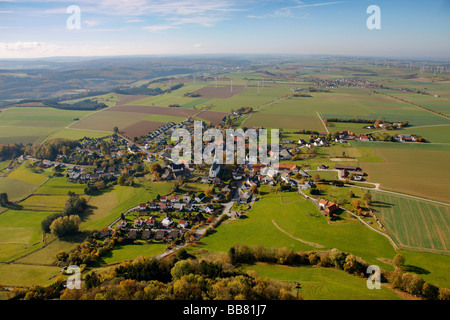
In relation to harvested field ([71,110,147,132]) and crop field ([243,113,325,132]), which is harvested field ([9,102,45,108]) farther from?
crop field ([243,113,325,132])

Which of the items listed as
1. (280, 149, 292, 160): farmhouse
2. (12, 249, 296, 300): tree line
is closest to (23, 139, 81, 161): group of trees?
(12, 249, 296, 300): tree line

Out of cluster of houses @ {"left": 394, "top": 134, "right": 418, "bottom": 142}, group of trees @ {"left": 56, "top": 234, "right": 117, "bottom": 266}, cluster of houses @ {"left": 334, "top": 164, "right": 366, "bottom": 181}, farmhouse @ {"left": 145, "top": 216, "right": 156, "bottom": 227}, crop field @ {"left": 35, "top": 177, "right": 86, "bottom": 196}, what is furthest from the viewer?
cluster of houses @ {"left": 394, "top": 134, "right": 418, "bottom": 142}

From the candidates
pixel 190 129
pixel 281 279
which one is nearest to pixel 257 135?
pixel 190 129

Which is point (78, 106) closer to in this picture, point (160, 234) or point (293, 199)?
point (160, 234)

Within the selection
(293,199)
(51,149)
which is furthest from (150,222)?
(51,149)

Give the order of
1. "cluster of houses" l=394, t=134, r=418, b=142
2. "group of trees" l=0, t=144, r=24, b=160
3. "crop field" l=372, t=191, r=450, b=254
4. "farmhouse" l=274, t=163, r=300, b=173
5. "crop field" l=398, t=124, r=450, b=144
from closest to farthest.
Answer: "crop field" l=372, t=191, r=450, b=254 → "farmhouse" l=274, t=163, r=300, b=173 → "group of trees" l=0, t=144, r=24, b=160 → "crop field" l=398, t=124, r=450, b=144 → "cluster of houses" l=394, t=134, r=418, b=142

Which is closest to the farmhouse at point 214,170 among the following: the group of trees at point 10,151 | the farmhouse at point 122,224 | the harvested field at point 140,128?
the farmhouse at point 122,224
